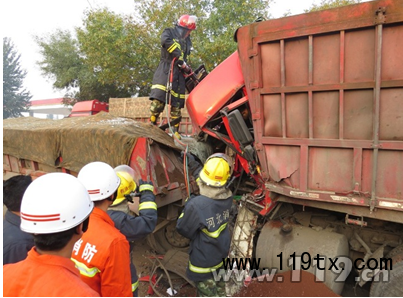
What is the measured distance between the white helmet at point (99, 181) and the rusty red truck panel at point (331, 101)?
1.54 meters

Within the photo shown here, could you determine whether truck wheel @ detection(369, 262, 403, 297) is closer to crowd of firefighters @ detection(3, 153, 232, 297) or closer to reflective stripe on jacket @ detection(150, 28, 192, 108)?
crowd of firefighters @ detection(3, 153, 232, 297)

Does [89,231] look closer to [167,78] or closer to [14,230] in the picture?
[14,230]

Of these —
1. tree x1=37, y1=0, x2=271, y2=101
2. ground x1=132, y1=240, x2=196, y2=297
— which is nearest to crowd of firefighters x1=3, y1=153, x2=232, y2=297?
ground x1=132, y1=240, x2=196, y2=297

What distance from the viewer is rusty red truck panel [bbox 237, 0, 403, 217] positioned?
7.29ft

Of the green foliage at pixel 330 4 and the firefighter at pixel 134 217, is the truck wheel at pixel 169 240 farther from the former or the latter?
the green foliage at pixel 330 4

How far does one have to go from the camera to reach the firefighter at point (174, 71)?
449 cm

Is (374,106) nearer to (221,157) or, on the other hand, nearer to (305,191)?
(305,191)

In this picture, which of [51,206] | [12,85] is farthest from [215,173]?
[12,85]

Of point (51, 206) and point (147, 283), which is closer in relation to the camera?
point (51, 206)

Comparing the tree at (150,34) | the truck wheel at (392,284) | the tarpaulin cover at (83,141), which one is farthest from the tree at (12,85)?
the truck wheel at (392,284)

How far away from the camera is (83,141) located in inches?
157

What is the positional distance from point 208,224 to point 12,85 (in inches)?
1554

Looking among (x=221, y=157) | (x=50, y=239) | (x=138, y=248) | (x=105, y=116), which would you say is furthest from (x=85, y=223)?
(x=105, y=116)

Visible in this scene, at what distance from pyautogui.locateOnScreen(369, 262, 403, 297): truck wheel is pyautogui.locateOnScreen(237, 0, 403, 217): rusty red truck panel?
64 centimetres
